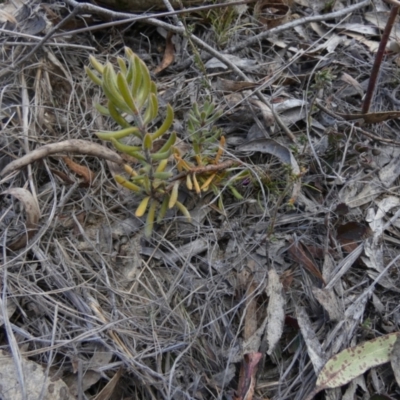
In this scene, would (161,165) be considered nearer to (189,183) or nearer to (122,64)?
(189,183)

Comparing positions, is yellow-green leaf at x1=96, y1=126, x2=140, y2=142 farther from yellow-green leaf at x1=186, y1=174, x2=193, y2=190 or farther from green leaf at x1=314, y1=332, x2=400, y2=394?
green leaf at x1=314, y1=332, x2=400, y2=394

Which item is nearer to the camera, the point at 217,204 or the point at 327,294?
the point at 327,294

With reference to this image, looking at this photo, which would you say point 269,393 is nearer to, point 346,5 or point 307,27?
point 307,27

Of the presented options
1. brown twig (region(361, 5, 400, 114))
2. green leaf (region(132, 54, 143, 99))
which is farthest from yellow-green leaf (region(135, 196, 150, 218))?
brown twig (region(361, 5, 400, 114))

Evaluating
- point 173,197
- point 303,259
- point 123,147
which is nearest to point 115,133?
point 123,147

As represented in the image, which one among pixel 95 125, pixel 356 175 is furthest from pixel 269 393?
pixel 95 125

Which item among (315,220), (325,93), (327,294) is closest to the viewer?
(327,294)

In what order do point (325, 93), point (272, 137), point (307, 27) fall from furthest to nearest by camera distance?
point (307, 27) → point (325, 93) → point (272, 137)
